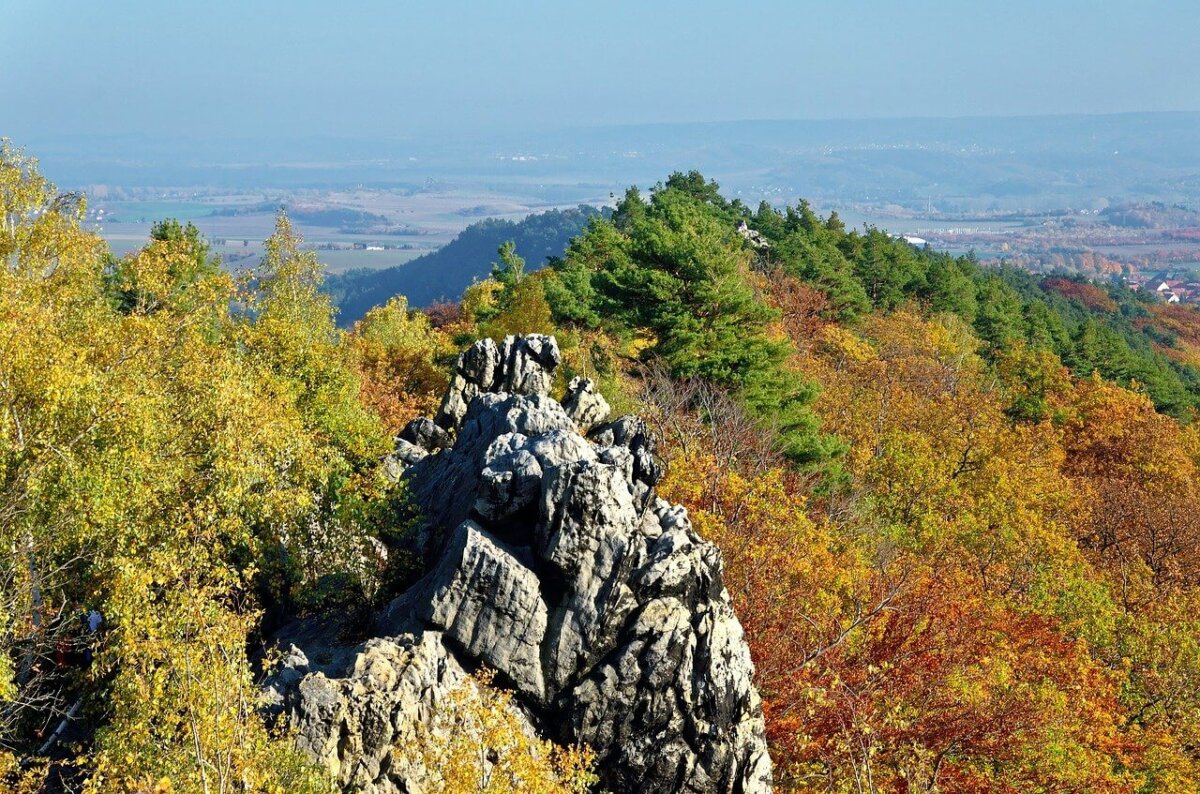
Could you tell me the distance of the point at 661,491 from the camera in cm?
2781

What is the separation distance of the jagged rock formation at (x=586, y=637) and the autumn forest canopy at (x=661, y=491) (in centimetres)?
97

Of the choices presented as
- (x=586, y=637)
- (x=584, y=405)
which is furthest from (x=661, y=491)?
(x=586, y=637)

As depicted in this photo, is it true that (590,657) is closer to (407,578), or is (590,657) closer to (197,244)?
(407,578)

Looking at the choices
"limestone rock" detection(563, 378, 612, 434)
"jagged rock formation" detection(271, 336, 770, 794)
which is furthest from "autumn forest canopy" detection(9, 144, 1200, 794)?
"limestone rock" detection(563, 378, 612, 434)

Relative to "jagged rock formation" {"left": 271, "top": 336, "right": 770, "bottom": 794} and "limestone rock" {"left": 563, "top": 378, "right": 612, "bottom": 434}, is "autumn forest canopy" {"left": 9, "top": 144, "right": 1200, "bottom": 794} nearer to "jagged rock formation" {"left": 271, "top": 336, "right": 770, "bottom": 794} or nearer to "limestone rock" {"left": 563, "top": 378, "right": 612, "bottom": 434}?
"jagged rock formation" {"left": 271, "top": 336, "right": 770, "bottom": 794}

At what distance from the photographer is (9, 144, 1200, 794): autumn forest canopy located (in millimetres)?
15641

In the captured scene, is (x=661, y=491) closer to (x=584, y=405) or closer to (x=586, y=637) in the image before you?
(x=584, y=405)

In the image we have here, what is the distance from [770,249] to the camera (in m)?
→ 80.9

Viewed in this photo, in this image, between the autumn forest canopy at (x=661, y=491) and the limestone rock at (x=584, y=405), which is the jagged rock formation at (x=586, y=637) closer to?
the autumn forest canopy at (x=661, y=491)

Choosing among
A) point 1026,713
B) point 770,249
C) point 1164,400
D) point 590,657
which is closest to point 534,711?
point 590,657

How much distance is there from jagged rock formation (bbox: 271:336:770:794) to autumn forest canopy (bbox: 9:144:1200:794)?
97cm

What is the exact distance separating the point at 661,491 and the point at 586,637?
10.1 metres

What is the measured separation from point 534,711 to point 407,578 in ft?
14.7

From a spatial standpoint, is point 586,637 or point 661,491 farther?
point 661,491
